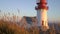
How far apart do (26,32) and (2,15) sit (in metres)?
1.11

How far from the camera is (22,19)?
18.0 ft

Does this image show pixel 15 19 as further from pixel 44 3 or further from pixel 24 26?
pixel 44 3

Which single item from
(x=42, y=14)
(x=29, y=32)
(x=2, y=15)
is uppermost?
(x=2, y=15)

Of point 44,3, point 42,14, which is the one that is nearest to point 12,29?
point 44,3

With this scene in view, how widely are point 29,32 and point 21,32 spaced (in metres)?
0.31

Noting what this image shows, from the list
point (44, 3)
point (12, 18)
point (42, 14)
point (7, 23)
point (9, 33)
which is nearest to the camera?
point (9, 33)

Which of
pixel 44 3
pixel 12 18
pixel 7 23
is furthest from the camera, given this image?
pixel 44 3

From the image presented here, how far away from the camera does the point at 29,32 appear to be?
208 inches

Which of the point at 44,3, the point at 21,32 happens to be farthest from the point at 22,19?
the point at 44,3

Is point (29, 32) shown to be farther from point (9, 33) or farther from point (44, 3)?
point (44, 3)

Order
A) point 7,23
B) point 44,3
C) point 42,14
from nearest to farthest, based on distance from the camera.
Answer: point 7,23 → point 44,3 → point 42,14

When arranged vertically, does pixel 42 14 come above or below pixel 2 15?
below

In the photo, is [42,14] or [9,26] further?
[42,14]

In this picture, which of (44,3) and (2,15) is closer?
(2,15)
